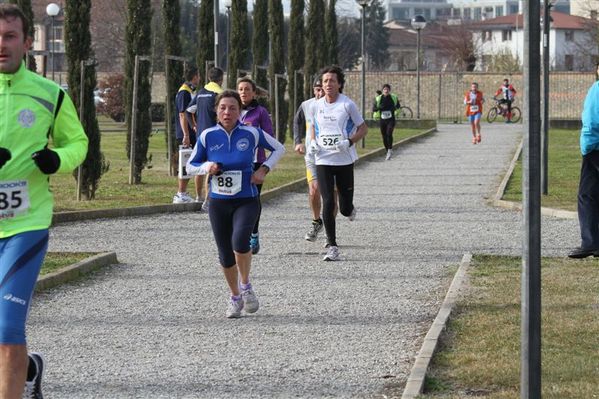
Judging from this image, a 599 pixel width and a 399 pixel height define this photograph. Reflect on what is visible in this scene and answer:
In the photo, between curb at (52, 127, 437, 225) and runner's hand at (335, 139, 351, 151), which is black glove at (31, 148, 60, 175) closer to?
runner's hand at (335, 139, 351, 151)

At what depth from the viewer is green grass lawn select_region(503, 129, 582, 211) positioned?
20.3m

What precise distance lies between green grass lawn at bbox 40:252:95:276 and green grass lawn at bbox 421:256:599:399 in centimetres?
379

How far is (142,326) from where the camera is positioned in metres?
9.88

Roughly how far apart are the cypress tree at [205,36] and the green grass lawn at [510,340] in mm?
19293

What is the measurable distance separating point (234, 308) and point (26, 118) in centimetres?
432

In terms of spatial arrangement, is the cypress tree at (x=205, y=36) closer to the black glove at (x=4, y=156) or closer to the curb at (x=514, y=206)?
the curb at (x=514, y=206)

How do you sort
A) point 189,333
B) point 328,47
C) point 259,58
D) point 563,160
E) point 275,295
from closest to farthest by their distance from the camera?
point 189,333
point 275,295
point 563,160
point 259,58
point 328,47

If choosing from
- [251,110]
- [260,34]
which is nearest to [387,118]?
[260,34]

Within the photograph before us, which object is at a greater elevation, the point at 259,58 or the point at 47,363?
the point at 259,58

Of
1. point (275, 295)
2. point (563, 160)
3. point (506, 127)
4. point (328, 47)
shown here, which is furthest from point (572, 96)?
point (275, 295)

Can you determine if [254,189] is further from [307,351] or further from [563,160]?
[563,160]

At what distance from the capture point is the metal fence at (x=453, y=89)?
70.6 m

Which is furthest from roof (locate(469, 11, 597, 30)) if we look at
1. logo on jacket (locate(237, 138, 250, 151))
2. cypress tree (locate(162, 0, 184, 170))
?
logo on jacket (locate(237, 138, 250, 151))

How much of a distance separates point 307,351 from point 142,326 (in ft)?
5.18
